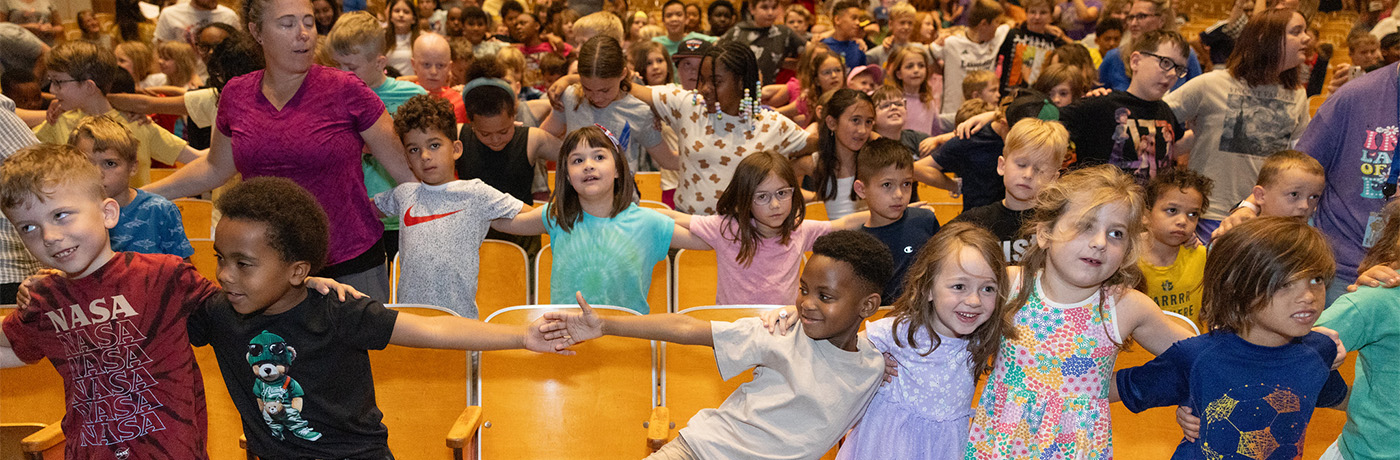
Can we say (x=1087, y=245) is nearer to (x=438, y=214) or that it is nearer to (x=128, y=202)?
(x=438, y=214)

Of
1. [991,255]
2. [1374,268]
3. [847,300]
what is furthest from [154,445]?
[1374,268]

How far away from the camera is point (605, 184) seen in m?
3.07

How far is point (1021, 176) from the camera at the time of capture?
2.97 metres

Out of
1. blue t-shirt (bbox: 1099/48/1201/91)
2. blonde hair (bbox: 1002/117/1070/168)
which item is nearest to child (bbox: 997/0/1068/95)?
blue t-shirt (bbox: 1099/48/1201/91)

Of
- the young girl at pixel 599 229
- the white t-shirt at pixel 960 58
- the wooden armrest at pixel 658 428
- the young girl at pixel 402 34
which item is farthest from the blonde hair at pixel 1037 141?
the young girl at pixel 402 34

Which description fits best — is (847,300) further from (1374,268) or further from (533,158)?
(533,158)

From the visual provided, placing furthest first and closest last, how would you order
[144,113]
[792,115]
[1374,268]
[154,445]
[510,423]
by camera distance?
[792,115]
[144,113]
[510,423]
[1374,268]
[154,445]

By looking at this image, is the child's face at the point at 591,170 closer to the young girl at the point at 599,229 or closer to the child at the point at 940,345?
the young girl at the point at 599,229

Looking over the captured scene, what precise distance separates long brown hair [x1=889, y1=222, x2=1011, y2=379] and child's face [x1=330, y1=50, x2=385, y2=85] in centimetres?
257

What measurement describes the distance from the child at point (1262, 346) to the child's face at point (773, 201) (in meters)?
1.24

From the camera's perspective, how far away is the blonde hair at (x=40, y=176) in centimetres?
204

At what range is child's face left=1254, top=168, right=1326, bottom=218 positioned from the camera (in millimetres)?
3078

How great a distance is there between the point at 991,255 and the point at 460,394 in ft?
4.92


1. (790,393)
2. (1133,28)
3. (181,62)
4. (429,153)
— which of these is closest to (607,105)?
(429,153)
